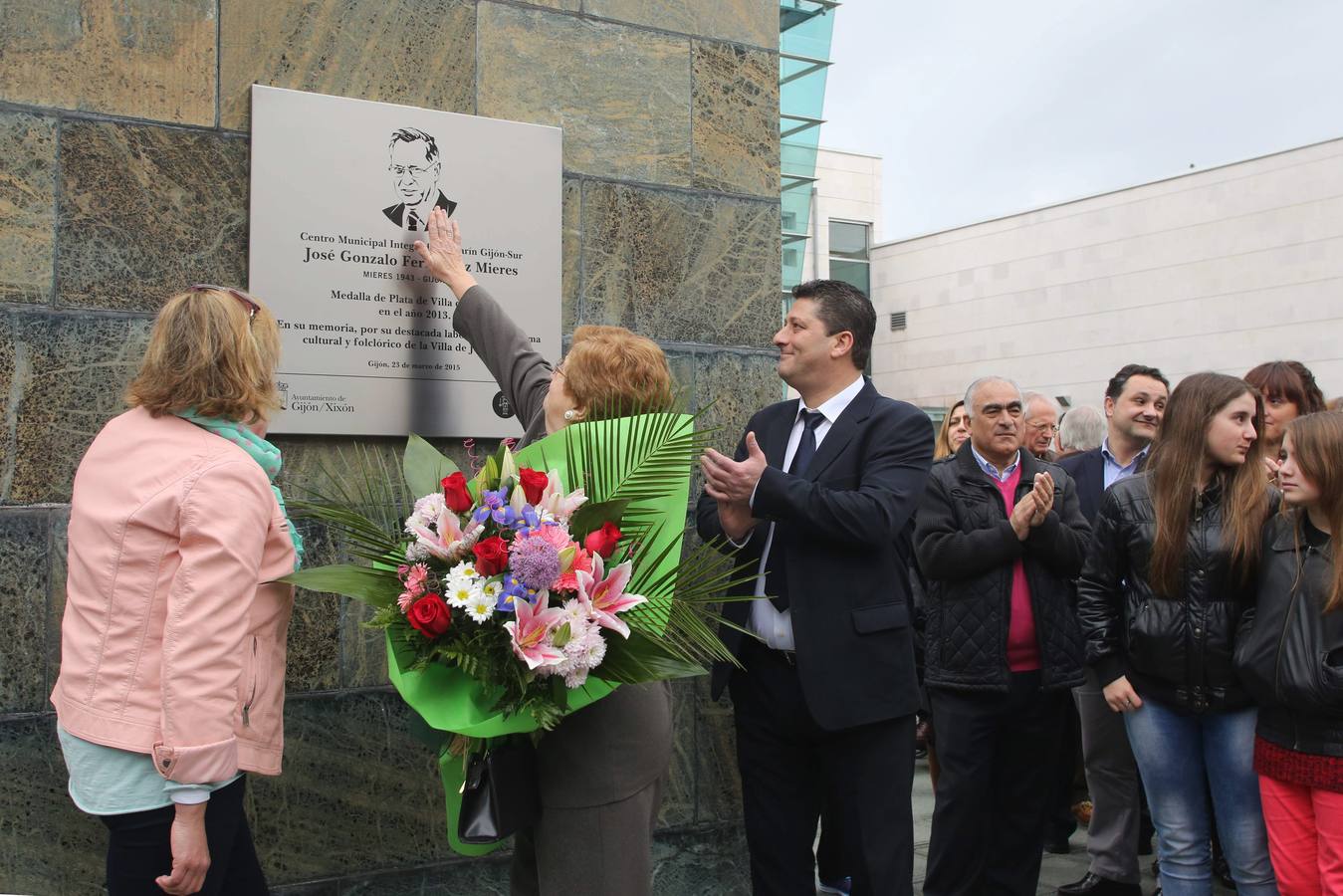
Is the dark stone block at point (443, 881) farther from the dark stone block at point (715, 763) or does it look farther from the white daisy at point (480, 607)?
the white daisy at point (480, 607)

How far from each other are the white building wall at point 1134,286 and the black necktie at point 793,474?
86.1ft

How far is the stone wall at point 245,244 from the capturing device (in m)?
3.53

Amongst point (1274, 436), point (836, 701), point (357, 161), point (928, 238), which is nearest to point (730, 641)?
point (836, 701)

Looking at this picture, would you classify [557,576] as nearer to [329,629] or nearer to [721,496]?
[721,496]

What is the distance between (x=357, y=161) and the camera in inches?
158

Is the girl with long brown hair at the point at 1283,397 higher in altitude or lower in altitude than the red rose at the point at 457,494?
higher

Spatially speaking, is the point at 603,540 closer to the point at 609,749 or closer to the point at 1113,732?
the point at 609,749

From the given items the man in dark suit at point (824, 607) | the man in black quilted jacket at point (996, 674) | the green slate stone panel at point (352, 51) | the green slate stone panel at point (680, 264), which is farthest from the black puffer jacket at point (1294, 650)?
the green slate stone panel at point (352, 51)

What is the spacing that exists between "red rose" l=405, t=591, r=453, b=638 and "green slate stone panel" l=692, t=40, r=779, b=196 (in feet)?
8.29

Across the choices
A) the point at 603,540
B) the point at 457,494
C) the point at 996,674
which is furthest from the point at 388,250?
the point at 996,674

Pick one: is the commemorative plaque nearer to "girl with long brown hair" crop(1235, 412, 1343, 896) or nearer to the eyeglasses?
the eyeglasses

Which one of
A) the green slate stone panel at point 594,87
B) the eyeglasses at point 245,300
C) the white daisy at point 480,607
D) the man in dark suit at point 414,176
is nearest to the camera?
the white daisy at point 480,607

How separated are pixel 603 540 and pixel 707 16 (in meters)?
2.69

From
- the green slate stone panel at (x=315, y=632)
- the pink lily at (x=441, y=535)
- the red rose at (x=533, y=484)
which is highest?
the red rose at (x=533, y=484)
